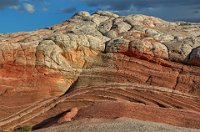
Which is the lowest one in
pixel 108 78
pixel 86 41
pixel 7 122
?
pixel 7 122

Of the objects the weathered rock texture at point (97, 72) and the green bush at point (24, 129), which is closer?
the green bush at point (24, 129)

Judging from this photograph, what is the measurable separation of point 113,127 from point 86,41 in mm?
12731

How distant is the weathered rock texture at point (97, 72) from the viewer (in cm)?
4212

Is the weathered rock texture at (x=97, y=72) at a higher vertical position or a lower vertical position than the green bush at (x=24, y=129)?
higher

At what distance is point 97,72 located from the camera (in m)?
44.7

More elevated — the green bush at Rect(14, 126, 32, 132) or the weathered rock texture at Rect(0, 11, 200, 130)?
the weathered rock texture at Rect(0, 11, 200, 130)

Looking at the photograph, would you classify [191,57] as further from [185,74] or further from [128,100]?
[128,100]

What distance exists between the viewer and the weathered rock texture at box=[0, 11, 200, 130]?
42.1m

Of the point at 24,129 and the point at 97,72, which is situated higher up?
the point at 97,72

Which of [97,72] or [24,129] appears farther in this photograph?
[97,72]

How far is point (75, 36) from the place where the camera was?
4550 centimetres

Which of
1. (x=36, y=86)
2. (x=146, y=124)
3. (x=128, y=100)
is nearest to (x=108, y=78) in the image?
(x=128, y=100)

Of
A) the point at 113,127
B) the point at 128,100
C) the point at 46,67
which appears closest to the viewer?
A: the point at 113,127

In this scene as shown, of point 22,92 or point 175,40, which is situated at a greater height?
point 175,40
